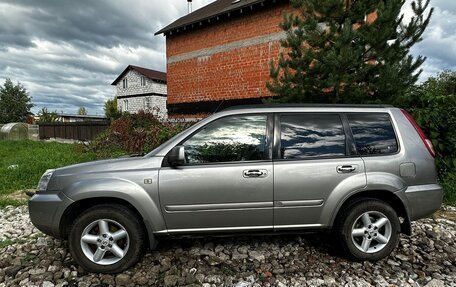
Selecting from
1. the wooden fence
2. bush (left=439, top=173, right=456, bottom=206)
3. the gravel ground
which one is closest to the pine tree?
bush (left=439, top=173, right=456, bottom=206)

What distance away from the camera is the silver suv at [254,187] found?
9.49 feet

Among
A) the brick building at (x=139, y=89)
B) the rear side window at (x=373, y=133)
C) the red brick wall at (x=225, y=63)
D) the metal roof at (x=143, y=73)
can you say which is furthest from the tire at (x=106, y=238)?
the metal roof at (x=143, y=73)

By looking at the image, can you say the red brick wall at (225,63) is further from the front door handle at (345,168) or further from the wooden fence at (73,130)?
the front door handle at (345,168)

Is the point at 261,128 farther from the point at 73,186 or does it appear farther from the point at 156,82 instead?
the point at 156,82

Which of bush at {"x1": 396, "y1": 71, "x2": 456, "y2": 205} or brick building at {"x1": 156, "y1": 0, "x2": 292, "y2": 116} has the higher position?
brick building at {"x1": 156, "y1": 0, "x2": 292, "y2": 116}

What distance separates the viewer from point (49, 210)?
Answer: 292 cm

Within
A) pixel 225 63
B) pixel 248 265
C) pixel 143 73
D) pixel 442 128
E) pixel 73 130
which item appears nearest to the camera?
pixel 248 265

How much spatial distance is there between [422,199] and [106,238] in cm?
338

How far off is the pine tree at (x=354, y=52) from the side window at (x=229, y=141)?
10.7 feet

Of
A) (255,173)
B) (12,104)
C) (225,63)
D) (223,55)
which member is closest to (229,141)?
(255,173)

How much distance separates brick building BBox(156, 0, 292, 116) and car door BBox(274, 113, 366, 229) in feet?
27.4

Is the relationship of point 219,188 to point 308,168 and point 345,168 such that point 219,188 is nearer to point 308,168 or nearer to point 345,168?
point 308,168

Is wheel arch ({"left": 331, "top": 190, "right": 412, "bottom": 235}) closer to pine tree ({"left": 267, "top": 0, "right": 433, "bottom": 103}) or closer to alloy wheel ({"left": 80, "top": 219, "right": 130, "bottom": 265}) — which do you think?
alloy wheel ({"left": 80, "top": 219, "right": 130, "bottom": 265})

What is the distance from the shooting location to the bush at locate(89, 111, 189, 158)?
9.54m
